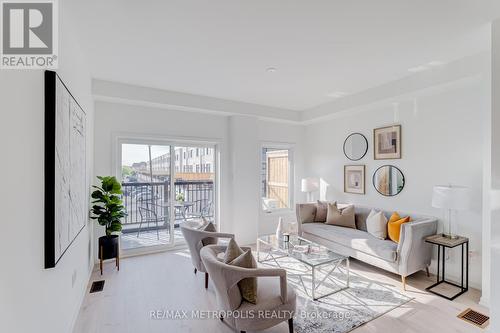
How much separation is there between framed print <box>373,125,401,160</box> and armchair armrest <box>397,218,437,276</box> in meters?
1.23

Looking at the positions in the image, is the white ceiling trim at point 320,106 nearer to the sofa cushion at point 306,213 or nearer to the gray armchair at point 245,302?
the sofa cushion at point 306,213

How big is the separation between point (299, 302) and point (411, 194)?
2389 millimetres

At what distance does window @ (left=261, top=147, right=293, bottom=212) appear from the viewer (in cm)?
566

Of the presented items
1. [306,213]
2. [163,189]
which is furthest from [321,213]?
[163,189]

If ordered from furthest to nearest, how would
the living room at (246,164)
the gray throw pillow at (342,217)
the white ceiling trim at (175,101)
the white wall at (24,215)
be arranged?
1. the gray throw pillow at (342,217)
2. the white ceiling trim at (175,101)
3. the living room at (246,164)
4. the white wall at (24,215)

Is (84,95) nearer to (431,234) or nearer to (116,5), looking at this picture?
(116,5)

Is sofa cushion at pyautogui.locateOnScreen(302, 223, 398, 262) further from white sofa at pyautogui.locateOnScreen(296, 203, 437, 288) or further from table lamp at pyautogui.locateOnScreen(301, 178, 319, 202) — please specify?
table lamp at pyautogui.locateOnScreen(301, 178, 319, 202)

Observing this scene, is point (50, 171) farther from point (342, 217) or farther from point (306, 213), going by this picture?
point (342, 217)

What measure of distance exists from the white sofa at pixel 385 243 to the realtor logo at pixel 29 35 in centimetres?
384

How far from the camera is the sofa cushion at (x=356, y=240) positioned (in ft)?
10.7

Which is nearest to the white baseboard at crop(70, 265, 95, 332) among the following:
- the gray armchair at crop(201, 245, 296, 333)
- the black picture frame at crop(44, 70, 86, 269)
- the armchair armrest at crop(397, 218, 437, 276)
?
the black picture frame at crop(44, 70, 86, 269)

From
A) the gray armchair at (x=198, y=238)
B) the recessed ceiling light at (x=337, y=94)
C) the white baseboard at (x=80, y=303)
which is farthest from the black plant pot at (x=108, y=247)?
the recessed ceiling light at (x=337, y=94)

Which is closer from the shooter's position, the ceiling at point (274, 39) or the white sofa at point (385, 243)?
the ceiling at point (274, 39)

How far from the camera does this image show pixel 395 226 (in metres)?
3.42
